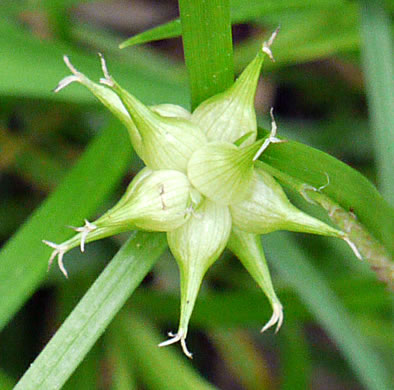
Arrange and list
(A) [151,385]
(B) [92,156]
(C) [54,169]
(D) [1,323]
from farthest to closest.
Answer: (C) [54,169], (A) [151,385], (B) [92,156], (D) [1,323]

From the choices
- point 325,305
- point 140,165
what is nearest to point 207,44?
point 325,305

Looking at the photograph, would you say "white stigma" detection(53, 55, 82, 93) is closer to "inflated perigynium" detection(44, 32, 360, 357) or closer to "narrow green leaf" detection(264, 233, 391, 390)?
"inflated perigynium" detection(44, 32, 360, 357)

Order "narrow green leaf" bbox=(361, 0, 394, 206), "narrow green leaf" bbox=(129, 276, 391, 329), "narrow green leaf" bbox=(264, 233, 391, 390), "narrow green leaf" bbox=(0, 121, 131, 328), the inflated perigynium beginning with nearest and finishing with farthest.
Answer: the inflated perigynium → "narrow green leaf" bbox=(0, 121, 131, 328) → "narrow green leaf" bbox=(361, 0, 394, 206) → "narrow green leaf" bbox=(264, 233, 391, 390) → "narrow green leaf" bbox=(129, 276, 391, 329)

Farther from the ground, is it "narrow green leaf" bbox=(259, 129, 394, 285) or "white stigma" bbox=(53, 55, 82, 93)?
"white stigma" bbox=(53, 55, 82, 93)

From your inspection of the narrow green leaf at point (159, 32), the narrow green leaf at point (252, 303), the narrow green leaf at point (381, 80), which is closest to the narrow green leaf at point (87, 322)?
the narrow green leaf at point (159, 32)

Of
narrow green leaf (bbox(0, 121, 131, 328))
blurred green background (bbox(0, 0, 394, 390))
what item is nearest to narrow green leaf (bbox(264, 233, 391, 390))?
blurred green background (bbox(0, 0, 394, 390))

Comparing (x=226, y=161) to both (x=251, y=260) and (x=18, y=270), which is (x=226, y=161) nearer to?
(x=251, y=260)

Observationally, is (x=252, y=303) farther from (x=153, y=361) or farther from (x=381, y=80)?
(x=381, y=80)

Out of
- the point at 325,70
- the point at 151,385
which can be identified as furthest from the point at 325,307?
the point at 325,70
